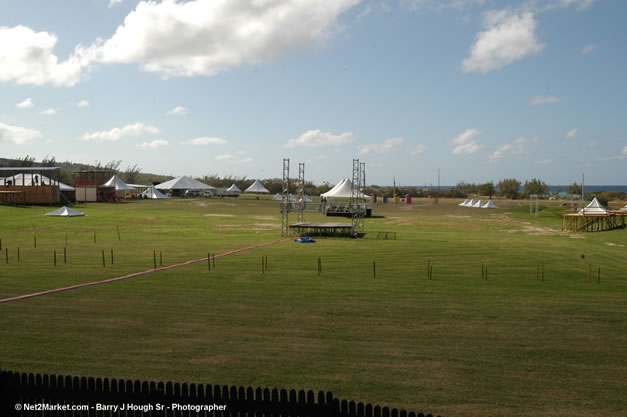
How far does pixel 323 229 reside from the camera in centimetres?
3909

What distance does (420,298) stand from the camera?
634 inches

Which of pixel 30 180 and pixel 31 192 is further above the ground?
pixel 30 180

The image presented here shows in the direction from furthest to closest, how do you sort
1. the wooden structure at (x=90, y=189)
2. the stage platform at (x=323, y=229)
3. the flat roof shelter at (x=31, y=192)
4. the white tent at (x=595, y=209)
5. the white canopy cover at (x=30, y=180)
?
the wooden structure at (x=90, y=189) < the white canopy cover at (x=30, y=180) < the flat roof shelter at (x=31, y=192) < the white tent at (x=595, y=209) < the stage platform at (x=323, y=229)

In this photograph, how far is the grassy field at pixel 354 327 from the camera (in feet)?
30.8

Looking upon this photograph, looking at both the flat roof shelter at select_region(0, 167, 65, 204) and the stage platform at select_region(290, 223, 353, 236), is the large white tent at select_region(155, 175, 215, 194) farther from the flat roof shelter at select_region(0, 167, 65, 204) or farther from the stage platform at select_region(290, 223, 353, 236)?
the stage platform at select_region(290, 223, 353, 236)

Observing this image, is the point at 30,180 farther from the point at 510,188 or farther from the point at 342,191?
the point at 510,188

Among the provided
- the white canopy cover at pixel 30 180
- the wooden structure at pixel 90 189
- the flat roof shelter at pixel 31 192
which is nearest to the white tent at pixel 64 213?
the flat roof shelter at pixel 31 192

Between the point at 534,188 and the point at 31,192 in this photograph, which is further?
the point at 534,188

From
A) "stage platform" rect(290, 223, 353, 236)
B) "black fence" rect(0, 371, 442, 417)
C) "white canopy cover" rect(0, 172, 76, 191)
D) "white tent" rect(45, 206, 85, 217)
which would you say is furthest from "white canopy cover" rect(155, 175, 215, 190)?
"black fence" rect(0, 371, 442, 417)

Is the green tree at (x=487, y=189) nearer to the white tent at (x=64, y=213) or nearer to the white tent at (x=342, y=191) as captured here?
the white tent at (x=342, y=191)

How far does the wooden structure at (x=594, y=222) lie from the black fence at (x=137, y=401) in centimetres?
4687

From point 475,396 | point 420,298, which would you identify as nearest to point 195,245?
point 420,298

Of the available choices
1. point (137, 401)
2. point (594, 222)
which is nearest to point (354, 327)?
point (137, 401)

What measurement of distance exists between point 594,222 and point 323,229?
28.9m
